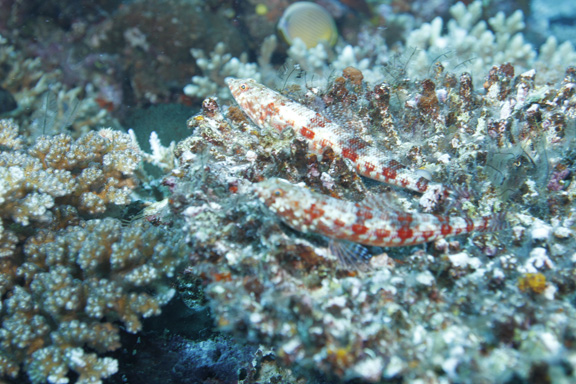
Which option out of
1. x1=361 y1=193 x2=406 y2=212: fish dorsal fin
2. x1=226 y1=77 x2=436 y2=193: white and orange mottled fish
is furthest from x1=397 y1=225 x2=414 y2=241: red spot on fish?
x1=226 y1=77 x2=436 y2=193: white and orange mottled fish

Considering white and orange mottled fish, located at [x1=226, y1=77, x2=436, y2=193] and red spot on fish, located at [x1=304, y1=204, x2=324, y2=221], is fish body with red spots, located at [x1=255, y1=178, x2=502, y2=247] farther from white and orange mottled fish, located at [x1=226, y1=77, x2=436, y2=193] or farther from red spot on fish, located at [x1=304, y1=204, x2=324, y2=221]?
white and orange mottled fish, located at [x1=226, y1=77, x2=436, y2=193]

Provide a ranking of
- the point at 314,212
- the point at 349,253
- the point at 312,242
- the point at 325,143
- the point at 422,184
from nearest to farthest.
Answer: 1. the point at 314,212
2. the point at 349,253
3. the point at 312,242
4. the point at 422,184
5. the point at 325,143

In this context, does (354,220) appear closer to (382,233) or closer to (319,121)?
(382,233)

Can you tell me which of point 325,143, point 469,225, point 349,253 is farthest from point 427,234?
point 325,143

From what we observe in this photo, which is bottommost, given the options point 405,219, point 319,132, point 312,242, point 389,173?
point 312,242

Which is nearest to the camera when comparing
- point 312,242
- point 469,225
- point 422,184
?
point 312,242

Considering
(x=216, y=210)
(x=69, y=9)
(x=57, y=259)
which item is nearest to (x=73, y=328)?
(x=57, y=259)

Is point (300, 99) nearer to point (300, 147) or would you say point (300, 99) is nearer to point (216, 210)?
point (300, 147)
